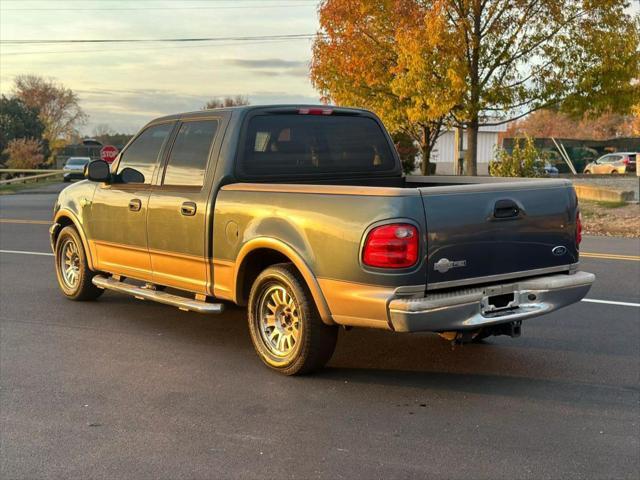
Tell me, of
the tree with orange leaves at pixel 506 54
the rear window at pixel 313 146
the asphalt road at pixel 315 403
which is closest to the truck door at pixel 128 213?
the asphalt road at pixel 315 403

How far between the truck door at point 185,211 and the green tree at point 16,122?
56.2 metres

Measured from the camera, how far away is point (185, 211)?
6.29 m

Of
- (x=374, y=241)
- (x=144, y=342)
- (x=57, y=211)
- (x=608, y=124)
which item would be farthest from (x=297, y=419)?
(x=608, y=124)

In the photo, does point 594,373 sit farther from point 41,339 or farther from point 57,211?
point 57,211

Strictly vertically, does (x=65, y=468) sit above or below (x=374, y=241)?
below

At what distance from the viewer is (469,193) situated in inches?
199

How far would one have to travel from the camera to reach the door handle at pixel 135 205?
689 cm

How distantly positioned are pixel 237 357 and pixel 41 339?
1901 mm

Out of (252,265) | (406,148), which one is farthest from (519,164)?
(252,265)

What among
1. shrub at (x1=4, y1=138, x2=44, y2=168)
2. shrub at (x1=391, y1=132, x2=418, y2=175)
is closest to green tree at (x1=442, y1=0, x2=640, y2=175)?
shrub at (x1=391, y1=132, x2=418, y2=175)

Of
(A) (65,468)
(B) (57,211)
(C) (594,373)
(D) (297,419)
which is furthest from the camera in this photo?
(B) (57,211)

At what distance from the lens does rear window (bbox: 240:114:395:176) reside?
6.28 m

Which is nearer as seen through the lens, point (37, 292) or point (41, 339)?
point (41, 339)

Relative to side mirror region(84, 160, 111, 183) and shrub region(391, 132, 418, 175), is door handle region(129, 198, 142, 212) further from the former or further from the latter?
shrub region(391, 132, 418, 175)
